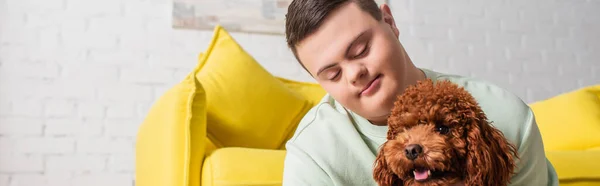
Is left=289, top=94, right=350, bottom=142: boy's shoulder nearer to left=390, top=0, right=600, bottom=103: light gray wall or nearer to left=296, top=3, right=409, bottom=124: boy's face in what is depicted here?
left=296, top=3, right=409, bottom=124: boy's face

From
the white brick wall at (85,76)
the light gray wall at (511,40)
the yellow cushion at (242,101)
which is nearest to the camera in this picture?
the yellow cushion at (242,101)

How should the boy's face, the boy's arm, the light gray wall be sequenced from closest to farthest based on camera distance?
1. the boy's face
2. the boy's arm
3. the light gray wall

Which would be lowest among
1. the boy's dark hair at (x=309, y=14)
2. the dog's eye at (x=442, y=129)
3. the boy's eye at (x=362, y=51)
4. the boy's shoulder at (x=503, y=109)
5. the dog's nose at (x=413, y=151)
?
the boy's shoulder at (x=503, y=109)

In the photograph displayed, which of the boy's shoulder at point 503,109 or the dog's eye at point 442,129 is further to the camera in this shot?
the boy's shoulder at point 503,109

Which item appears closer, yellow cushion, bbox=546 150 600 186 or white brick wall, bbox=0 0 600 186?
yellow cushion, bbox=546 150 600 186

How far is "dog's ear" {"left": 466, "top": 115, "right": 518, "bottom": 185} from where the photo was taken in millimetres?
661

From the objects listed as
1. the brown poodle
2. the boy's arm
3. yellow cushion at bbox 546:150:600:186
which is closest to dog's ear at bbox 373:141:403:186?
the brown poodle

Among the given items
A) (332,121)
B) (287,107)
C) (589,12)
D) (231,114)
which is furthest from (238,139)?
(589,12)

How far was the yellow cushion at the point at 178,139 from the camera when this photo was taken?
160cm

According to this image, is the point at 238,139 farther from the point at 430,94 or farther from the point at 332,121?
the point at 430,94

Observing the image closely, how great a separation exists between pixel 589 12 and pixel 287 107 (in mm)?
2430

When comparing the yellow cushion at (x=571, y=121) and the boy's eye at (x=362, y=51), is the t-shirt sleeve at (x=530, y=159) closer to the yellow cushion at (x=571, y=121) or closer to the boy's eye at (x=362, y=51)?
the boy's eye at (x=362, y=51)

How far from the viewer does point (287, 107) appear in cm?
217

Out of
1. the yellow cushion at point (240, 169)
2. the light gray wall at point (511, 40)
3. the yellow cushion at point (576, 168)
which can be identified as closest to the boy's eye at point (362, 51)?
the yellow cushion at point (240, 169)
